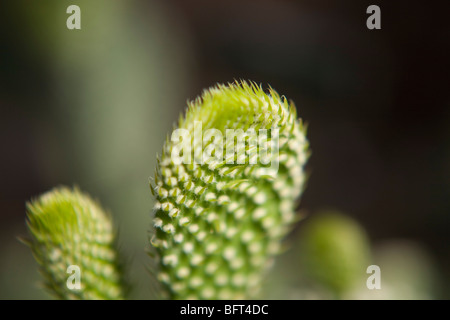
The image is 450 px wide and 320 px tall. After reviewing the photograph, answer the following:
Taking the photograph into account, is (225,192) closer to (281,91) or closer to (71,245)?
(71,245)

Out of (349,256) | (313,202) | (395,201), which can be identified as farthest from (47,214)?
(395,201)

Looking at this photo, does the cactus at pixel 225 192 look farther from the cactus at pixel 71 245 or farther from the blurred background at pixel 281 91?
the blurred background at pixel 281 91

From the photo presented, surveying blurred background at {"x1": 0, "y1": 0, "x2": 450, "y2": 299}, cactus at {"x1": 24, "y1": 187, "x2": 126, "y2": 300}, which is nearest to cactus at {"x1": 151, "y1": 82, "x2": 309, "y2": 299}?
cactus at {"x1": 24, "y1": 187, "x2": 126, "y2": 300}

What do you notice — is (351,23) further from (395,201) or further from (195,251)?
(195,251)

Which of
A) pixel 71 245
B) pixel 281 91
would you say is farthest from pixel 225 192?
pixel 281 91

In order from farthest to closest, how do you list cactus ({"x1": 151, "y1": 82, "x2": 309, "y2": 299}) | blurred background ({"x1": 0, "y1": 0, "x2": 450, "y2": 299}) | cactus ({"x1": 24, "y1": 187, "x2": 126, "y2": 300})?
blurred background ({"x1": 0, "y1": 0, "x2": 450, "y2": 299})
cactus ({"x1": 24, "y1": 187, "x2": 126, "y2": 300})
cactus ({"x1": 151, "y1": 82, "x2": 309, "y2": 299})

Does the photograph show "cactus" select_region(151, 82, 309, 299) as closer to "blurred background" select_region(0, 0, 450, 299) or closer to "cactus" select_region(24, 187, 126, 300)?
"cactus" select_region(24, 187, 126, 300)

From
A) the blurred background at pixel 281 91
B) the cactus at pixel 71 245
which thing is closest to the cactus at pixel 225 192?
the cactus at pixel 71 245
